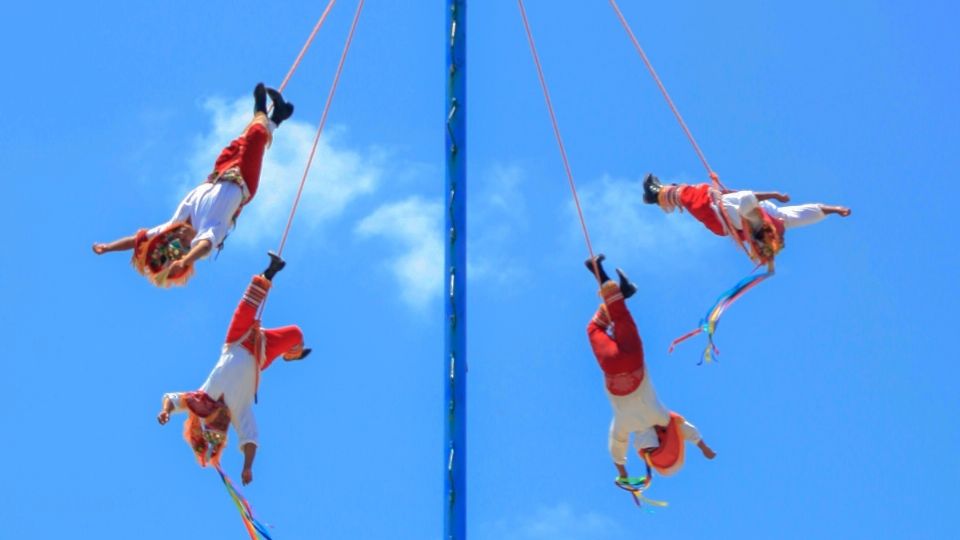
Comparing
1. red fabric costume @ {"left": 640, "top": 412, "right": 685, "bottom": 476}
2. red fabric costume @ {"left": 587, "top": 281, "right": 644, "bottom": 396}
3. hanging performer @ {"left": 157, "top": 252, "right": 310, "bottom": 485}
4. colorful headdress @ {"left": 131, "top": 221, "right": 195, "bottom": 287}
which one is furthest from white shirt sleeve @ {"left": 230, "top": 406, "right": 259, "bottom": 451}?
red fabric costume @ {"left": 640, "top": 412, "right": 685, "bottom": 476}

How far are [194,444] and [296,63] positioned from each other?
309cm

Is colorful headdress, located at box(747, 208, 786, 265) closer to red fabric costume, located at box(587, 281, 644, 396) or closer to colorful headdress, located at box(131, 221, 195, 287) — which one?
red fabric costume, located at box(587, 281, 644, 396)

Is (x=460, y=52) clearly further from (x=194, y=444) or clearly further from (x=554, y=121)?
(x=194, y=444)

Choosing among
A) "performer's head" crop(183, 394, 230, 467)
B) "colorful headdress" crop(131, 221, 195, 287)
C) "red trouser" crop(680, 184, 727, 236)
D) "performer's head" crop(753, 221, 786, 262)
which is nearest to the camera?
"colorful headdress" crop(131, 221, 195, 287)

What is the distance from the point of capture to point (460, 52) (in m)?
19.1

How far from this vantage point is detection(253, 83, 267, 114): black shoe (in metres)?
19.0

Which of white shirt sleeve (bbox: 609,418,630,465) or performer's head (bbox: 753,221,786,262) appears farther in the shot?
white shirt sleeve (bbox: 609,418,630,465)

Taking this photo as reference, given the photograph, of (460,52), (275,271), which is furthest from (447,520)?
(460,52)

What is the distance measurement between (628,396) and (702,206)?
63.1 inches

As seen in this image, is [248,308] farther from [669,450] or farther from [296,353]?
[669,450]

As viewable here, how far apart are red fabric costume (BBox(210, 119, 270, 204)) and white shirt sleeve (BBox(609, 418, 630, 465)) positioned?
3.42 metres

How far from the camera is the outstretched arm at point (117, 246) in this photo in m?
18.3

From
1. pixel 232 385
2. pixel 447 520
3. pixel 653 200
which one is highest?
pixel 653 200

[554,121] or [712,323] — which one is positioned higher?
[554,121]
